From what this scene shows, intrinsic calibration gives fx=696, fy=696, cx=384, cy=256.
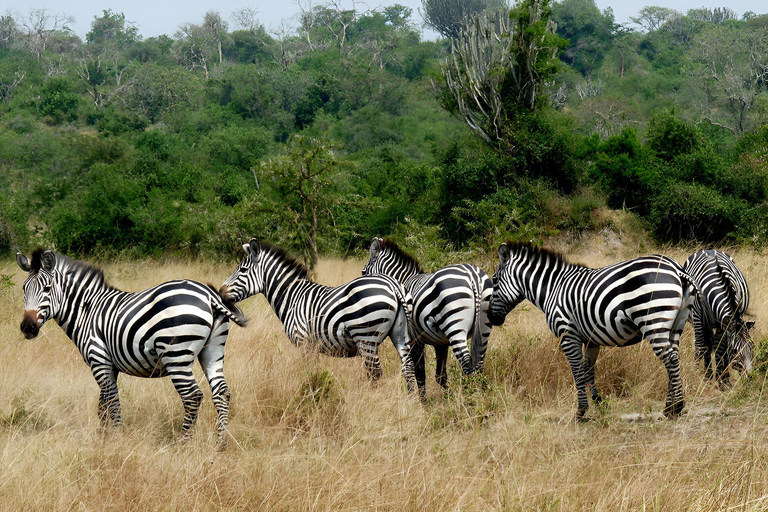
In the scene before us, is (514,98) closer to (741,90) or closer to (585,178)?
(585,178)

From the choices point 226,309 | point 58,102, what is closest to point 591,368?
point 226,309

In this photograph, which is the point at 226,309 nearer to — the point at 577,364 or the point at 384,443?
the point at 384,443

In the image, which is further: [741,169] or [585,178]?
[585,178]

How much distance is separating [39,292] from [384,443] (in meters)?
2.77

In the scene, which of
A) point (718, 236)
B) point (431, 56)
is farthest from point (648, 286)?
point (431, 56)

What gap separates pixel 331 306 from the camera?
578 cm

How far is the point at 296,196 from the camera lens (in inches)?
544

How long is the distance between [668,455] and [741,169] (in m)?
16.3

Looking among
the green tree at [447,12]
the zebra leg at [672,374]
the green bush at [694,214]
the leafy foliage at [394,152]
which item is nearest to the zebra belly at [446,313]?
the zebra leg at [672,374]

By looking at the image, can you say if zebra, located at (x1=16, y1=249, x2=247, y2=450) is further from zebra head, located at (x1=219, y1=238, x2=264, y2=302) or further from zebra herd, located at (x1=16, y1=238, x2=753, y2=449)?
zebra head, located at (x1=219, y1=238, x2=264, y2=302)

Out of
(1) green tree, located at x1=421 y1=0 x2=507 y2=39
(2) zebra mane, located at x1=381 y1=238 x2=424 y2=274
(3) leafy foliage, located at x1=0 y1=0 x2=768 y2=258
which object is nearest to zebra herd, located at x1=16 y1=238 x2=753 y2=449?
(2) zebra mane, located at x1=381 y1=238 x2=424 y2=274

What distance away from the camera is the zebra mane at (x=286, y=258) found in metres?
6.52

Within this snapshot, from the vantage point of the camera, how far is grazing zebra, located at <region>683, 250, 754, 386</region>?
19.8ft

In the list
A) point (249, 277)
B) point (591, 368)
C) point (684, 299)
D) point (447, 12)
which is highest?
point (447, 12)
